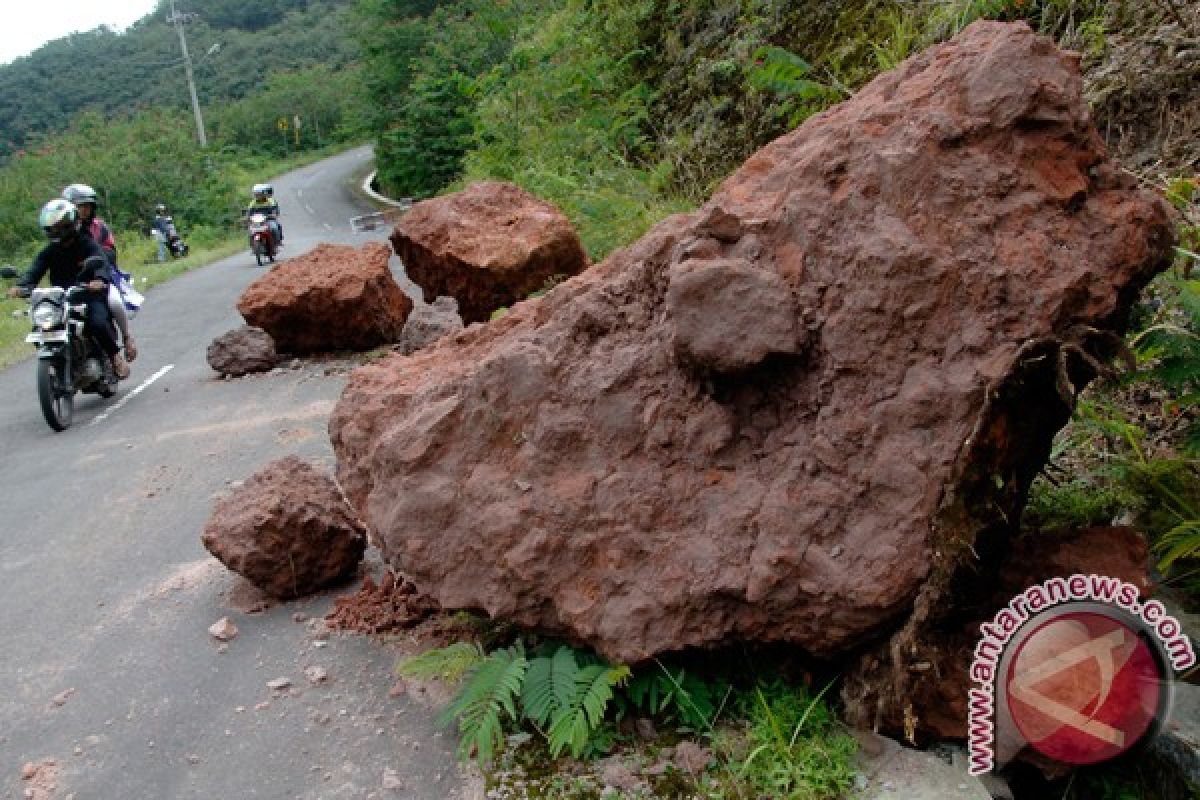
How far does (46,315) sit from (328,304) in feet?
7.25

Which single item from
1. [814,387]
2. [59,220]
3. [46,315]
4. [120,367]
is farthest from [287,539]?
[120,367]

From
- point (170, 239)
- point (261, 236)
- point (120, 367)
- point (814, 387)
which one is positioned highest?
point (814, 387)

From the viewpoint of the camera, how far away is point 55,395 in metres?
7.86

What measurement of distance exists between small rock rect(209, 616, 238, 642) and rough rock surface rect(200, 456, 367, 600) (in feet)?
0.75

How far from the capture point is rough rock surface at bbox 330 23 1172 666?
2533 mm

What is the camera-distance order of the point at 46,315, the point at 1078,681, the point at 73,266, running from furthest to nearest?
the point at 73,266, the point at 46,315, the point at 1078,681

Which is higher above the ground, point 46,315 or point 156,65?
point 156,65

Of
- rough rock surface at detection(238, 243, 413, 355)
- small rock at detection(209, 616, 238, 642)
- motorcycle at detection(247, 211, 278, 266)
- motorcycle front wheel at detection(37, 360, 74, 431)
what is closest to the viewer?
small rock at detection(209, 616, 238, 642)

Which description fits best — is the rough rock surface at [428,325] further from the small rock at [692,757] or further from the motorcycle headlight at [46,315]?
the small rock at [692,757]

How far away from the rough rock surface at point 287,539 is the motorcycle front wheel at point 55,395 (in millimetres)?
4319

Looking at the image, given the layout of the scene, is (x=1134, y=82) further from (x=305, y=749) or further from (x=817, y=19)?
(x=305, y=749)

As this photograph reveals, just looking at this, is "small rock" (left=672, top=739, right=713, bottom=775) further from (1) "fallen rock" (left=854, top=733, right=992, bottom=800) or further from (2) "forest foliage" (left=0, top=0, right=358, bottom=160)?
(2) "forest foliage" (left=0, top=0, right=358, bottom=160)

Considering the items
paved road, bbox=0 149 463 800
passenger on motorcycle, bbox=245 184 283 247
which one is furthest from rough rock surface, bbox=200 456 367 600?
passenger on motorcycle, bbox=245 184 283 247

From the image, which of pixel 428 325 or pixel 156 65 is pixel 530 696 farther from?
pixel 156 65
